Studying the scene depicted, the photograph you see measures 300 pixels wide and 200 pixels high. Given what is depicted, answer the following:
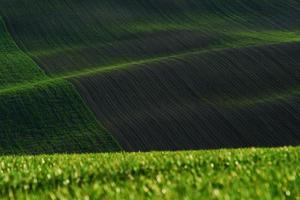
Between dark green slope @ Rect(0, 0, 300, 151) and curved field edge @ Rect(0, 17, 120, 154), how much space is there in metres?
0.18

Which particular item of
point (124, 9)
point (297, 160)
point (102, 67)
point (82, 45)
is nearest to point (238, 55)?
point (102, 67)

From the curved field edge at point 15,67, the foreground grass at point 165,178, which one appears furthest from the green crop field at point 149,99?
the curved field edge at point 15,67

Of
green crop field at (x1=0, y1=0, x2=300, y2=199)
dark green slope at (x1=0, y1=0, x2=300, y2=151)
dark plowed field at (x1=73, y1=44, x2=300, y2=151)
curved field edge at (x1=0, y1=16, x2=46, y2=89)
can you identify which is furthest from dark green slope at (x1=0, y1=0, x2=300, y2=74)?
dark plowed field at (x1=73, y1=44, x2=300, y2=151)

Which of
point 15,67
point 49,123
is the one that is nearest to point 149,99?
point 49,123

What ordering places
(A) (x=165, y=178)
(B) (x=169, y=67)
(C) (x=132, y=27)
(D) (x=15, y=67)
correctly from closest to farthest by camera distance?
1. (A) (x=165, y=178)
2. (B) (x=169, y=67)
3. (D) (x=15, y=67)
4. (C) (x=132, y=27)

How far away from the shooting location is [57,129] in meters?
37.8

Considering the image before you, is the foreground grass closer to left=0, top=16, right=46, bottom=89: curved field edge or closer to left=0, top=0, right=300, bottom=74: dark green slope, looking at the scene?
left=0, top=16, right=46, bottom=89: curved field edge

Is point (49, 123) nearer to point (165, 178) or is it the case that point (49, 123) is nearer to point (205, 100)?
point (205, 100)

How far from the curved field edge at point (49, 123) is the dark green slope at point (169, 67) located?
175 millimetres

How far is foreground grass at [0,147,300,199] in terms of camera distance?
265 inches

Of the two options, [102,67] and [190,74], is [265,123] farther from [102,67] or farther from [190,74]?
[102,67]

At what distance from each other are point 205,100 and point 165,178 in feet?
112

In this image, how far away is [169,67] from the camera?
47.7 meters

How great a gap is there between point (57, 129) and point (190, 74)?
42.4 ft
